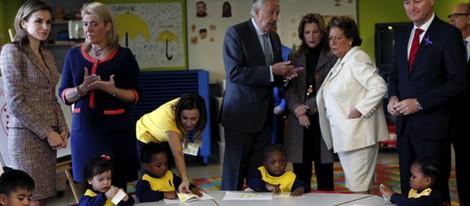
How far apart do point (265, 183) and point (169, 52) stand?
13.5 feet

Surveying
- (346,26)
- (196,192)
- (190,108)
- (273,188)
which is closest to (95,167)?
(196,192)

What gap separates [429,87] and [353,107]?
1.43 feet

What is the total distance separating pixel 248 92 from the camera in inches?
146

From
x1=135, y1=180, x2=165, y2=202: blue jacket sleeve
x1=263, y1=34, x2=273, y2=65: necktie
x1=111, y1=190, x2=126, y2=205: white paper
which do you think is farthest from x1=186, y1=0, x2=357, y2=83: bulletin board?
x1=111, y1=190, x2=126, y2=205: white paper

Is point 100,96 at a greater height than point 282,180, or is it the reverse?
point 100,96

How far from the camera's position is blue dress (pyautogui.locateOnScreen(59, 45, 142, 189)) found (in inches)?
121

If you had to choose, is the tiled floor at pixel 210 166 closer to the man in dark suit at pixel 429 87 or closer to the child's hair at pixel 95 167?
the child's hair at pixel 95 167

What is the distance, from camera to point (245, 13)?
7.24 meters

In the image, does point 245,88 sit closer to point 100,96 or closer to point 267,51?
point 267,51

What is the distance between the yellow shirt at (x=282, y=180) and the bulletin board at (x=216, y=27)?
3.97m

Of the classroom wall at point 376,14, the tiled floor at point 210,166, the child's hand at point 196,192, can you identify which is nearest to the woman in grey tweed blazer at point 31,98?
the child's hand at point 196,192

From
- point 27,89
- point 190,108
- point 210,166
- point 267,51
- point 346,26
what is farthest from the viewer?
point 210,166

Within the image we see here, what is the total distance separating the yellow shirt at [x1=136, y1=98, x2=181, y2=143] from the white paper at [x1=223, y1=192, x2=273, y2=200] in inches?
19.1

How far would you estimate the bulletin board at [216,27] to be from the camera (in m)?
7.21
